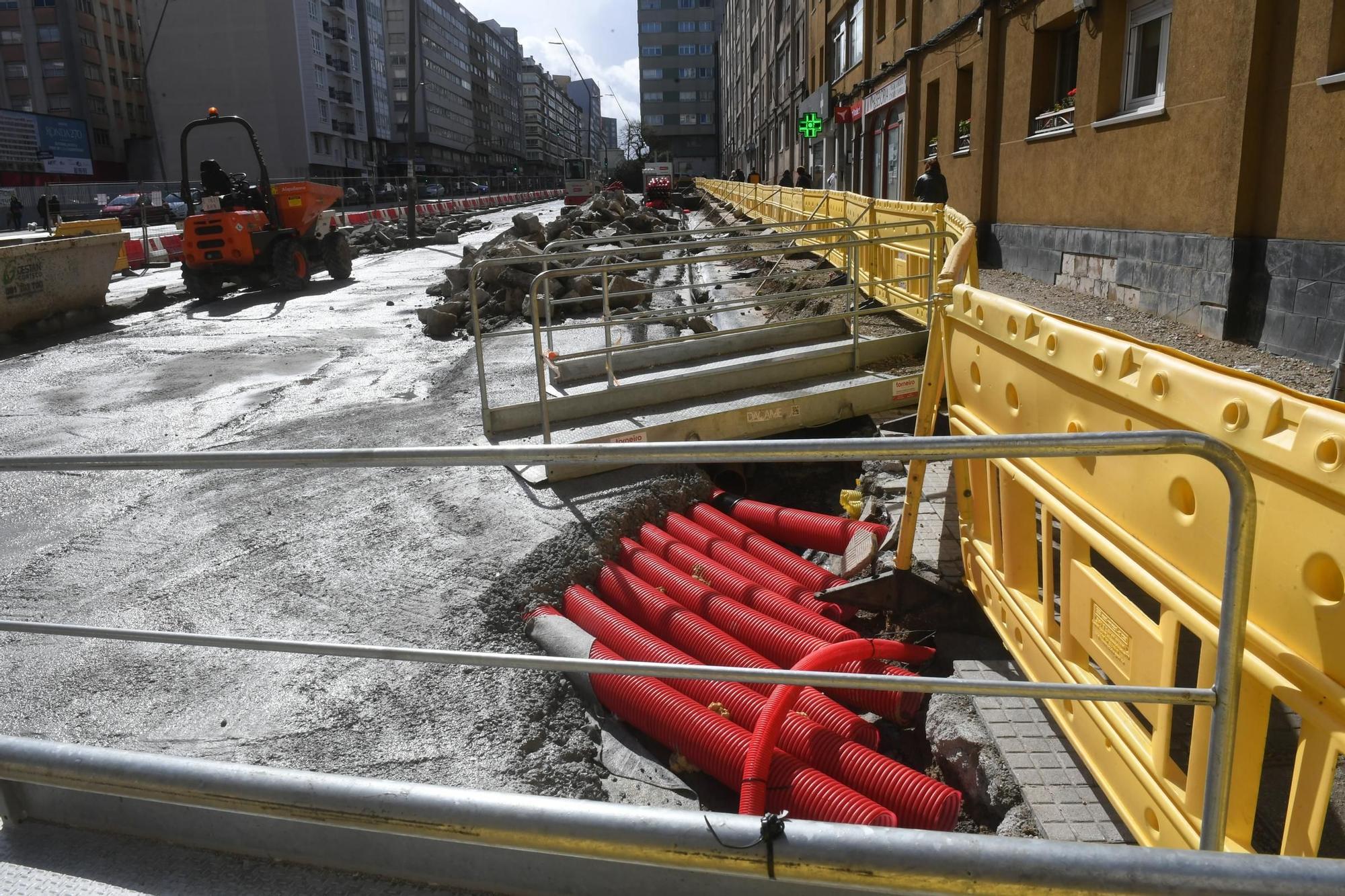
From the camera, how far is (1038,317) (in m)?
3.14

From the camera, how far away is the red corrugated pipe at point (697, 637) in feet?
14.0

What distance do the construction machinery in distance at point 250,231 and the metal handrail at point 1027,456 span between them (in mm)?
16319

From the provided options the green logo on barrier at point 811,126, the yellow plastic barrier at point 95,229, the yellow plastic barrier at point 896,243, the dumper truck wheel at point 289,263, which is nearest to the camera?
the yellow plastic barrier at point 896,243

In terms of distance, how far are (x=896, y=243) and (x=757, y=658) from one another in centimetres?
657

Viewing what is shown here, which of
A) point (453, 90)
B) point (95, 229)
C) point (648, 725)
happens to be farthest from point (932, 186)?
point (453, 90)

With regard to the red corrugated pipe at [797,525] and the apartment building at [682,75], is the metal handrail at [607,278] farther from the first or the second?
the apartment building at [682,75]

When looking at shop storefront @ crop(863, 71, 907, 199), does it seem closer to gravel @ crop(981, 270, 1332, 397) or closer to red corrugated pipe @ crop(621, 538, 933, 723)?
gravel @ crop(981, 270, 1332, 397)

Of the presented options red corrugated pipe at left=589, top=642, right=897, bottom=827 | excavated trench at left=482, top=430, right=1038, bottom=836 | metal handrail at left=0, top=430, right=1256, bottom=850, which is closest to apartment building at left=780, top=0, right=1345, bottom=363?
excavated trench at left=482, top=430, right=1038, bottom=836

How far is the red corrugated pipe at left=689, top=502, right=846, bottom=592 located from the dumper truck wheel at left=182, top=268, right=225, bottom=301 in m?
14.2

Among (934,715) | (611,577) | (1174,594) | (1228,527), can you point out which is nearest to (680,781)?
(934,715)

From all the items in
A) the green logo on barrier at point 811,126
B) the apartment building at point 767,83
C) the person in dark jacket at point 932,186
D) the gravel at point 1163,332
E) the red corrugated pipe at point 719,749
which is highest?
the apartment building at point 767,83

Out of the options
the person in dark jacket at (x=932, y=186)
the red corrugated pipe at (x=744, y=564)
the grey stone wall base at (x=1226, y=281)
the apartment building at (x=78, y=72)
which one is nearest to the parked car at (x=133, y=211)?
the apartment building at (x=78, y=72)

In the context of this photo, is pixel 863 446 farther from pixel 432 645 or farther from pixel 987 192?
pixel 987 192

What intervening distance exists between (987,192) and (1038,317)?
537 inches
